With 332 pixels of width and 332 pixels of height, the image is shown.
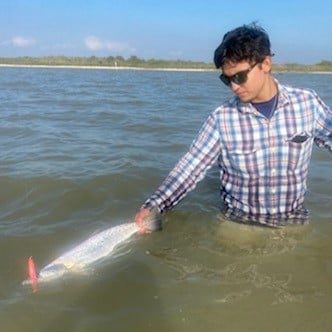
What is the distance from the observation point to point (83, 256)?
403 centimetres

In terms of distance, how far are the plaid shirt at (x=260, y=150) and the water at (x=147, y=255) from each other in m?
0.51

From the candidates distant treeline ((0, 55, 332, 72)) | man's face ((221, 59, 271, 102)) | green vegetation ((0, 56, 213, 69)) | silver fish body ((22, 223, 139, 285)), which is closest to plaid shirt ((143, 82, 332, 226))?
man's face ((221, 59, 271, 102))

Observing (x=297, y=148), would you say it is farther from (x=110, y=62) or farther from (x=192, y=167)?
(x=110, y=62)

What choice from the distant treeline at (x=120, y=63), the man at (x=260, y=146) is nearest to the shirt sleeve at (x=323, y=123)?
the man at (x=260, y=146)

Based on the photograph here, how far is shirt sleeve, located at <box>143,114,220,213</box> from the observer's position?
432 centimetres

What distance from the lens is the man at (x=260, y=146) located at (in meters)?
4.16

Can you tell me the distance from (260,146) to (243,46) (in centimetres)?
97

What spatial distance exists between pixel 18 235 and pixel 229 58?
3122 millimetres

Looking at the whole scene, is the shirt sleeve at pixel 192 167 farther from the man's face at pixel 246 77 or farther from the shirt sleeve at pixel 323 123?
the shirt sleeve at pixel 323 123

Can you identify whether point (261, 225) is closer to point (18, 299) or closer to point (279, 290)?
point (279, 290)

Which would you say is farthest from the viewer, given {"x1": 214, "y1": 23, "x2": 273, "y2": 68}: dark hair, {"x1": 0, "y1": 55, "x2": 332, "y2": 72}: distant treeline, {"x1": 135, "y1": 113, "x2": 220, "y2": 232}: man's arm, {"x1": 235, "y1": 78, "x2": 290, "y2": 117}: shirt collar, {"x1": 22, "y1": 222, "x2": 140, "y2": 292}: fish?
{"x1": 0, "y1": 55, "x2": 332, "y2": 72}: distant treeline

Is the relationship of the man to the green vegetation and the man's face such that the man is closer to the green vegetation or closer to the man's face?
the man's face

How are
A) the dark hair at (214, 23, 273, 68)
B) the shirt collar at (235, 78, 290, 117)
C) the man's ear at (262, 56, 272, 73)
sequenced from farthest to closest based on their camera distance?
1. the shirt collar at (235, 78, 290, 117)
2. the man's ear at (262, 56, 272, 73)
3. the dark hair at (214, 23, 273, 68)

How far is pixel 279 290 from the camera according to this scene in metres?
4.10
